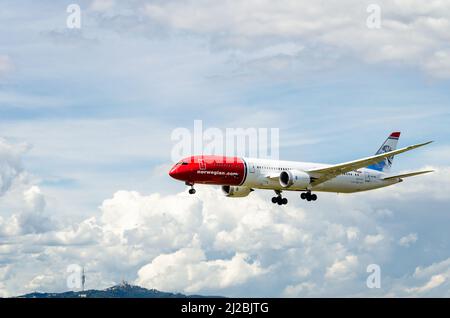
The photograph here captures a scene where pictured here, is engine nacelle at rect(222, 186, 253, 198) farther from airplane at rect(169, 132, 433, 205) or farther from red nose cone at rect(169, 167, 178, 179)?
red nose cone at rect(169, 167, 178, 179)

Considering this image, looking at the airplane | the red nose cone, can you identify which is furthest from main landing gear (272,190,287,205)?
the red nose cone

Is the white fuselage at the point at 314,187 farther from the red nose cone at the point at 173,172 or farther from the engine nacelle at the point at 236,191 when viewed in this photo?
the red nose cone at the point at 173,172

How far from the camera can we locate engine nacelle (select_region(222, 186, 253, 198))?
514 feet

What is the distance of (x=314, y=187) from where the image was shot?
15575 centimetres

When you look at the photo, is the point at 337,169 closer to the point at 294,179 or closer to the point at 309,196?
the point at 309,196

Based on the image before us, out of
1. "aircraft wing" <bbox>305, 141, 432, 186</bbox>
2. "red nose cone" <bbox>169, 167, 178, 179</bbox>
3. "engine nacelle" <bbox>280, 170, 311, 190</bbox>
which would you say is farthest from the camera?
"aircraft wing" <bbox>305, 141, 432, 186</bbox>

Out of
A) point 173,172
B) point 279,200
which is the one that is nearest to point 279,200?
point 279,200

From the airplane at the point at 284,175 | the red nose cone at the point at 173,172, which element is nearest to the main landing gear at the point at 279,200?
the airplane at the point at 284,175

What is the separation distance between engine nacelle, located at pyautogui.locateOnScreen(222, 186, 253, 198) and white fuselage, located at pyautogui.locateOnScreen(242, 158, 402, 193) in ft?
21.8

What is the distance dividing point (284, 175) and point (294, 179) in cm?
164

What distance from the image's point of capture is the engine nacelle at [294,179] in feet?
492

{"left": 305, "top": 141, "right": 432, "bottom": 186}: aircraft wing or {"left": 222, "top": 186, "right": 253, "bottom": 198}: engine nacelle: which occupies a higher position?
{"left": 305, "top": 141, "right": 432, "bottom": 186}: aircraft wing
